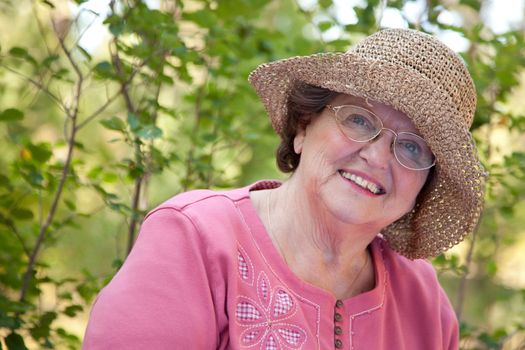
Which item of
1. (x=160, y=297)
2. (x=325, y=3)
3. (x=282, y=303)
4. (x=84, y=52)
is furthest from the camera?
(x=325, y=3)

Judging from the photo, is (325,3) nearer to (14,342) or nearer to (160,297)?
(160,297)

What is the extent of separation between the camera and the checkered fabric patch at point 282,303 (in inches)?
79.1

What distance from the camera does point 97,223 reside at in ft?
20.7

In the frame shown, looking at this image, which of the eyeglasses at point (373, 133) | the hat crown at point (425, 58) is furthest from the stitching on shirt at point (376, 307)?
the hat crown at point (425, 58)

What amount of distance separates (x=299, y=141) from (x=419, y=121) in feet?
1.32

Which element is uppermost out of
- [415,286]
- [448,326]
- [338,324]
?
[338,324]

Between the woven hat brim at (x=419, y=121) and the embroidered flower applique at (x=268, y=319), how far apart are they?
55 centimetres

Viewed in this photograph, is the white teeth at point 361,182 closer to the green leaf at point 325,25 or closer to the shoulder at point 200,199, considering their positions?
the shoulder at point 200,199

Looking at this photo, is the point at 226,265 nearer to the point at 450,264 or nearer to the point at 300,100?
the point at 300,100

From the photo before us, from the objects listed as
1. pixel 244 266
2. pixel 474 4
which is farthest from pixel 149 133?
pixel 474 4

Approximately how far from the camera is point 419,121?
201cm

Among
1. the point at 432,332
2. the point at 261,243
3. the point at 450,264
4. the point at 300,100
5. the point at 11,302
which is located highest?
the point at 300,100

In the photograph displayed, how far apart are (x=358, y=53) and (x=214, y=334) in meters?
0.86

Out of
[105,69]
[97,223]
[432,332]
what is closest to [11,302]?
[105,69]
